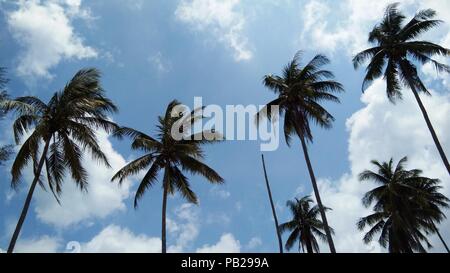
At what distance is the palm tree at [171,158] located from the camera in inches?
861

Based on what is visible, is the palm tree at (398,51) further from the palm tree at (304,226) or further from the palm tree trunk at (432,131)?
the palm tree at (304,226)

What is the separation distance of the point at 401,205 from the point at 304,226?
10.4 m

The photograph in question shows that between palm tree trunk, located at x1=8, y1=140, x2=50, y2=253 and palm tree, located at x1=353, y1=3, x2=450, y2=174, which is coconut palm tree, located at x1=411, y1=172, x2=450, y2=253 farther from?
palm tree trunk, located at x1=8, y1=140, x2=50, y2=253

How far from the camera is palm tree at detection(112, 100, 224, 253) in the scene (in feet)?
71.7

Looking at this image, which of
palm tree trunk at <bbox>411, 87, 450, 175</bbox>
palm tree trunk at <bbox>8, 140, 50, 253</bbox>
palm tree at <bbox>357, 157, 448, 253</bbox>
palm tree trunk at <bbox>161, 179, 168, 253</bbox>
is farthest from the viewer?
palm tree at <bbox>357, 157, 448, 253</bbox>

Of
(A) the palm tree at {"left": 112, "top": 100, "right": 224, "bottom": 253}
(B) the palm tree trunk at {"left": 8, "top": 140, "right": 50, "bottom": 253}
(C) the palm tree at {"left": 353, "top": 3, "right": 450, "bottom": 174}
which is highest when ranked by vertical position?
(C) the palm tree at {"left": 353, "top": 3, "right": 450, "bottom": 174}

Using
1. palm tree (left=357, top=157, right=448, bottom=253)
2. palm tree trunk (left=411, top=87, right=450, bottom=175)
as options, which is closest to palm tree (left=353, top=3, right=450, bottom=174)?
palm tree trunk (left=411, top=87, right=450, bottom=175)

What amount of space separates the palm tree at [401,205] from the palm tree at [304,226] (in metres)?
4.71

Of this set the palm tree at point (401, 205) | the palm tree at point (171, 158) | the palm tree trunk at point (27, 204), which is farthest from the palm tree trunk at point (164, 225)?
the palm tree at point (401, 205)

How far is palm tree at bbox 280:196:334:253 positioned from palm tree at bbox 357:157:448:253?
4.71 m

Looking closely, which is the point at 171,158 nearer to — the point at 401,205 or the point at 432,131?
the point at 432,131
